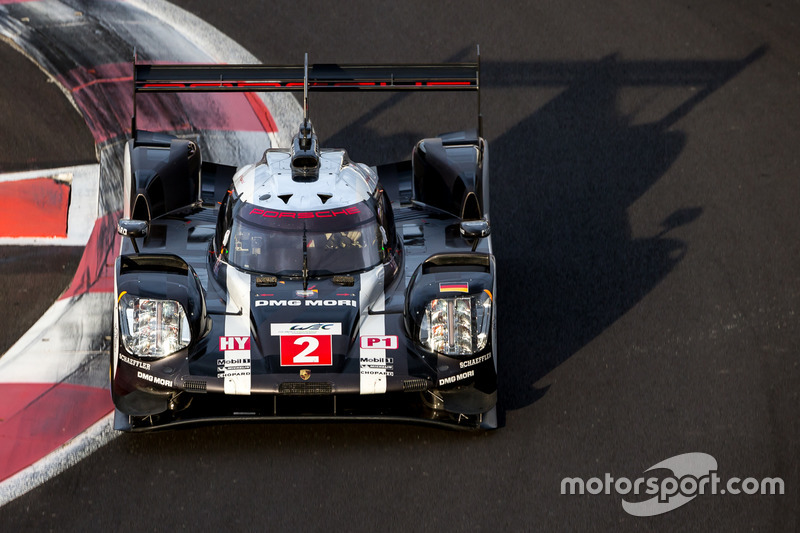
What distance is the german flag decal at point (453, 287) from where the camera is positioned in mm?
8750

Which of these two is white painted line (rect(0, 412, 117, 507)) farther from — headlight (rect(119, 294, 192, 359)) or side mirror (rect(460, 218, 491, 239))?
side mirror (rect(460, 218, 491, 239))

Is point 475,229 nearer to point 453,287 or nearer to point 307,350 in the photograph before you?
point 453,287

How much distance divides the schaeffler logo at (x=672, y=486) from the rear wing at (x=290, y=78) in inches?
141

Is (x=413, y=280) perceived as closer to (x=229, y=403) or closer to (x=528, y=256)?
(x=229, y=403)

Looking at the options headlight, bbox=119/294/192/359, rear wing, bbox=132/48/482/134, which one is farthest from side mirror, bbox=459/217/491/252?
headlight, bbox=119/294/192/359

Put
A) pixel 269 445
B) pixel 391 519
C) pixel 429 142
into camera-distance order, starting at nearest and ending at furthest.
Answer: pixel 391 519 → pixel 269 445 → pixel 429 142

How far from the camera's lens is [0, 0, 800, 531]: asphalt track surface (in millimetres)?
8359

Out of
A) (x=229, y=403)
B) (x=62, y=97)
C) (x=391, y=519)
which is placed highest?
(x=62, y=97)

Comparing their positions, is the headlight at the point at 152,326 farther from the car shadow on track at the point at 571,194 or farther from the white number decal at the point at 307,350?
the car shadow on track at the point at 571,194

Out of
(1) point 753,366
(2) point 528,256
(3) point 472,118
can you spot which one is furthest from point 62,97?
(1) point 753,366

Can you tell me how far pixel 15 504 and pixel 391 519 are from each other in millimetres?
2436

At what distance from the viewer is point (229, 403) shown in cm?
867

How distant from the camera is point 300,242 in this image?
366 inches

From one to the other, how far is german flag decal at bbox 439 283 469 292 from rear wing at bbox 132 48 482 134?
2.30m
